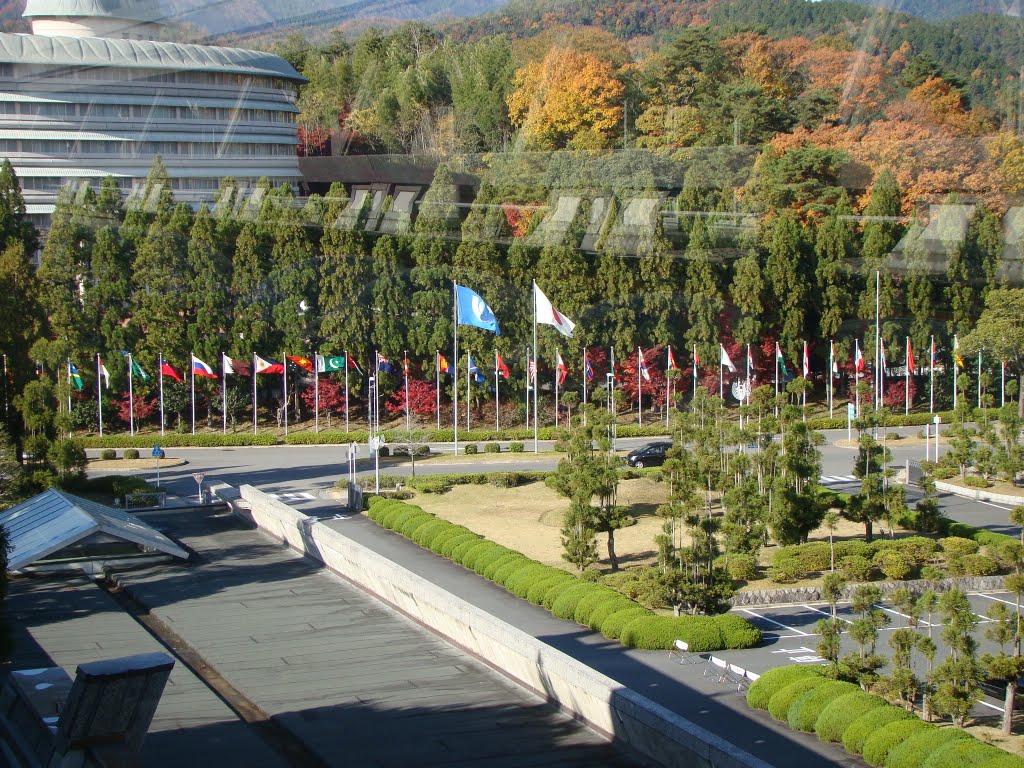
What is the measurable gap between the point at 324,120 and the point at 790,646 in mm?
33084

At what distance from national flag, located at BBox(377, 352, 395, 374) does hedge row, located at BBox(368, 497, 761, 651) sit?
31.9 feet

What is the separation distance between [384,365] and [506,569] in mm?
13358

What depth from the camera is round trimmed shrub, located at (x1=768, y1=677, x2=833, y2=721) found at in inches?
340

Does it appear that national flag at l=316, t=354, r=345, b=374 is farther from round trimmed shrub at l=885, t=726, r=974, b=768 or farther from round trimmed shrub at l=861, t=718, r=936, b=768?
round trimmed shrub at l=885, t=726, r=974, b=768

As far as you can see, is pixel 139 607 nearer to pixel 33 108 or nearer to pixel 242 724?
pixel 242 724

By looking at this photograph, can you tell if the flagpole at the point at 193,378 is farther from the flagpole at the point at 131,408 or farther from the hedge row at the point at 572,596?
the hedge row at the point at 572,596

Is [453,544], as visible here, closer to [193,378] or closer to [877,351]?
[193,378]

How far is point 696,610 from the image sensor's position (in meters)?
12.4

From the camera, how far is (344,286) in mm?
27844

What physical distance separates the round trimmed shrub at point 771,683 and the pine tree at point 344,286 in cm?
1908

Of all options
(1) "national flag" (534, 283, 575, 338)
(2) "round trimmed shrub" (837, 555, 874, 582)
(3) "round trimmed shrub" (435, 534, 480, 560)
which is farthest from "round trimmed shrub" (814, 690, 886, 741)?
(1) "national flag" (534, 283, 575, 338)

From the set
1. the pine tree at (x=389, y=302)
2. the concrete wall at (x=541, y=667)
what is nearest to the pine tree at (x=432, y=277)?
the pine tree at (x=389, y=302)

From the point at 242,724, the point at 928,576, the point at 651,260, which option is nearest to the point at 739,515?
the point at 928,576

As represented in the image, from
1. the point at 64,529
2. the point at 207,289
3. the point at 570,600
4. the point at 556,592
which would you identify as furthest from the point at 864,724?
the point at 207,289
